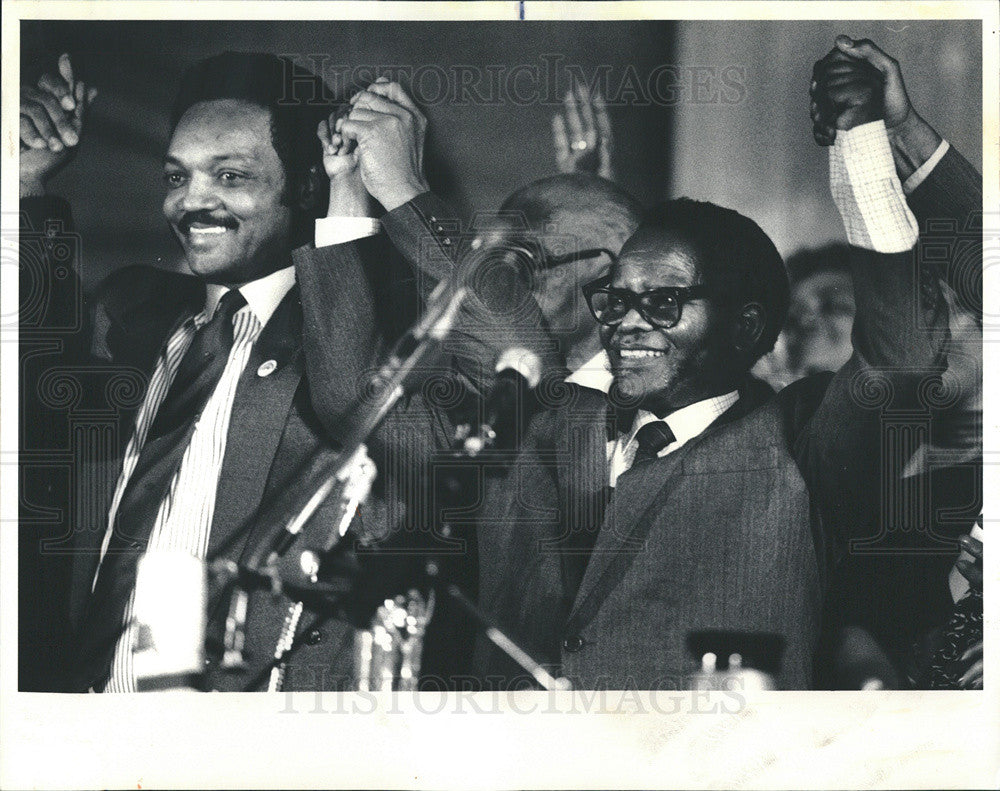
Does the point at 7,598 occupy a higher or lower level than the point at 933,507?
lower

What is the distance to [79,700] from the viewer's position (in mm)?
2662

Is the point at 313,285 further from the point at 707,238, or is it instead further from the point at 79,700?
the point at 79,700

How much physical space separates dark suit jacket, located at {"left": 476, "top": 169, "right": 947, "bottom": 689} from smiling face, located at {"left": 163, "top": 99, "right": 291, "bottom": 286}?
3.13ft

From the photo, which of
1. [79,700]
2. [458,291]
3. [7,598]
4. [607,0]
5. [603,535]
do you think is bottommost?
[79,700]

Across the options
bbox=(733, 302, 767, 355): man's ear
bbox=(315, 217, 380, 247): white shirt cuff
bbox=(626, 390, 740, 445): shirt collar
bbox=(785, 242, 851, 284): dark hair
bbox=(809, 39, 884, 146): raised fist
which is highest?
bbox=(809, 39, 884, 146): raised fist

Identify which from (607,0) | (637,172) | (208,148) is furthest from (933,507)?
(208,148)

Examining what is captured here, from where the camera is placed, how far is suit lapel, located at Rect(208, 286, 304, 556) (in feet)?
8.64

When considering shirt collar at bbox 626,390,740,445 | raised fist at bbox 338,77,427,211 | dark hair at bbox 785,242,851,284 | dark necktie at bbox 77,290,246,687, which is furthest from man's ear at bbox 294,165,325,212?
dark hair at bbox 785,242,851,284

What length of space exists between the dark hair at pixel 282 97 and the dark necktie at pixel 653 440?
1.09m

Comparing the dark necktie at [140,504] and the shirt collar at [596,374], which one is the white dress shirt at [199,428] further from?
the shirt collar at [596,374]

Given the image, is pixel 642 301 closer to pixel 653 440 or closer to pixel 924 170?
pixel 653 440

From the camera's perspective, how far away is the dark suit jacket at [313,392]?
2637 millimetres

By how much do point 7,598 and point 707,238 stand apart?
2171mm

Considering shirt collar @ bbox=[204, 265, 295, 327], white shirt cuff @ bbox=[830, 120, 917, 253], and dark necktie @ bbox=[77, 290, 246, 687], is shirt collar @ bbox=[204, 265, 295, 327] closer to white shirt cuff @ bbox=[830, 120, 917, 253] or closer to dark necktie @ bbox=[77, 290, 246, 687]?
dark necktie @ bbox=[77, 290, 246, 687]
